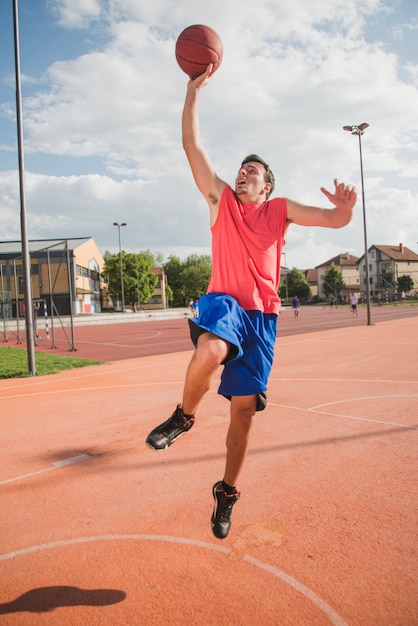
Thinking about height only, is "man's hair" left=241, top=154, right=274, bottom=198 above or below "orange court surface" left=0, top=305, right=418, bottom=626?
above

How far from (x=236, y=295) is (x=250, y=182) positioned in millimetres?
810

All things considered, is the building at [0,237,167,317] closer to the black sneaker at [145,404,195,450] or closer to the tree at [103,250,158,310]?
the tree at [103,250,158,310]

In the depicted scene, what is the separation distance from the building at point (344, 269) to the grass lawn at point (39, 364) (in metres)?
88.6

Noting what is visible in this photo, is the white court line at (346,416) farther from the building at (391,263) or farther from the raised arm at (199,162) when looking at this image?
the building at (391,263)

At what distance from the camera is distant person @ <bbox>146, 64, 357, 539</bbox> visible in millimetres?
2666

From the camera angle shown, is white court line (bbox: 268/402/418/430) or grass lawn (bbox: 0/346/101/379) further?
grass lawn (bbox: 0/346/101/379)

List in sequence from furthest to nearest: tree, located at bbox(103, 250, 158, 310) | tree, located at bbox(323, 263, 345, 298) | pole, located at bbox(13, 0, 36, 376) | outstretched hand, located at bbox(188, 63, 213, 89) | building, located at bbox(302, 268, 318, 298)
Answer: building, located at bbox(302, 268, 318, 298)
tree, located at bbox(323, 263, 345, 298)
tree, located at bbox(103, 250, 158, 310)
pole, located at bbox(13, 0, 36, 376)
outstretched hand, located at bbox(188, 63, 213, 89)

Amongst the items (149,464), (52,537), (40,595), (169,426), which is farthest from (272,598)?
(149,464)

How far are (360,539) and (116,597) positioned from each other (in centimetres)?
160

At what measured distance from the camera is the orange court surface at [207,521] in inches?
95.4

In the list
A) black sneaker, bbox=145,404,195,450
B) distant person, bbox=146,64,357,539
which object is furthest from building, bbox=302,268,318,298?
black sneaker, bbox=145,404,195,450

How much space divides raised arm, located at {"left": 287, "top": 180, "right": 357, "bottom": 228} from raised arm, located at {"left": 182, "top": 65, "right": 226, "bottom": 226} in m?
0.50

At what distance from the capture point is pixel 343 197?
Answer: 2.90 meters

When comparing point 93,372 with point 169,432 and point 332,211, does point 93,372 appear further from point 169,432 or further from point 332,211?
point 332,211
